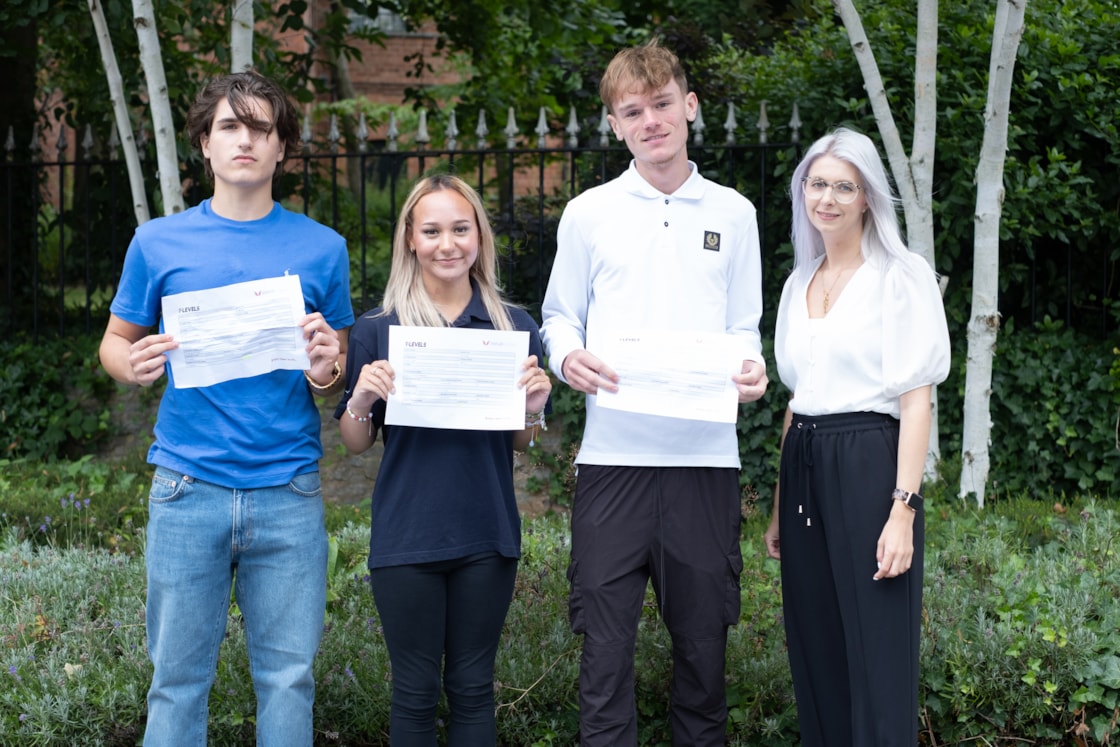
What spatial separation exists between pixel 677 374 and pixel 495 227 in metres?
4.66

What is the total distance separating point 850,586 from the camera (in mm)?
2832

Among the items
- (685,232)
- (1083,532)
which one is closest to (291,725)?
(685,232)

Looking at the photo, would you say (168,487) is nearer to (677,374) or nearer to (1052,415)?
(677,374)

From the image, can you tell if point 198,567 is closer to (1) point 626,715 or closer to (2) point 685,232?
(1) point 626,715

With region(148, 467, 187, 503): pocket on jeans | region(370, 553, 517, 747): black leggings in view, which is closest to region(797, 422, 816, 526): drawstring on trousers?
region(370, 553, 517, 747): black leggings

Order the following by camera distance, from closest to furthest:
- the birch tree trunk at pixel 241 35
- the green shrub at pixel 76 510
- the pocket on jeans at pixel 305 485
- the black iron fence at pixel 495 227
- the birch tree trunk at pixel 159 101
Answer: the pocket on jeans at pixel 305 485 < the green shrub at pixel 76 510 < the birch tree trunk at pixel 159 101 < the birch tree trunk at pixel 241 35 < the black iron fence at pixel 495 227

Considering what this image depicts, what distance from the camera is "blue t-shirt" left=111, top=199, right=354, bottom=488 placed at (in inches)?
108

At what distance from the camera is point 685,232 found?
120 inches

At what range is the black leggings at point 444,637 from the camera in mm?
2848

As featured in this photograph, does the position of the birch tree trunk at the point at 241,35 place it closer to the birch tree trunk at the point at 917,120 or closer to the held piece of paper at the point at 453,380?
the birch tree trunk at the point at 917,120

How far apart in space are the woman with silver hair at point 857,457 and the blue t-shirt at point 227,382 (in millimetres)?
1325

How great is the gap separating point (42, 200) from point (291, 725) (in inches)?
288

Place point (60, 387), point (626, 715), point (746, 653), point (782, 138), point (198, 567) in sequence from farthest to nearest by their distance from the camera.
Result: point (60, 387)
point (782, 138)
point (746, 653)
point (626, 715)
point (198, 567)

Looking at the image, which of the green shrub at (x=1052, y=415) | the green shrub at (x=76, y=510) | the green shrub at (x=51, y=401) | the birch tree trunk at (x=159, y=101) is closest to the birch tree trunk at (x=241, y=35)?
the birch tree trunk at (x=159, y=101)
